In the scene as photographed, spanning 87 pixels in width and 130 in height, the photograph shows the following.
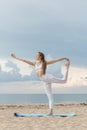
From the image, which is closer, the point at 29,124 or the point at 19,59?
the point at 29,124

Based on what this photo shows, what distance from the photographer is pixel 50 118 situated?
1923 cm

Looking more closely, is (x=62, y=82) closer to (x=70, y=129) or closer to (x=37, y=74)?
(x=37, y=74)

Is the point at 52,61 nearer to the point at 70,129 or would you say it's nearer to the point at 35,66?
the point at 35,66

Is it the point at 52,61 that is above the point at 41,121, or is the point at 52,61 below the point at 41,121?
above

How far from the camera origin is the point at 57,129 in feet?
53.0

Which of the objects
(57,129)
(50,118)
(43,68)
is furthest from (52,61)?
(57,129)

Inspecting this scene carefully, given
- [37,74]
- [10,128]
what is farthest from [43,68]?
[10,128]

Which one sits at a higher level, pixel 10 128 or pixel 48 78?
pixel 48 78

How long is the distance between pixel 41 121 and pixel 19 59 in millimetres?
3021

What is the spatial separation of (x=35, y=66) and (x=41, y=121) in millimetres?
2502

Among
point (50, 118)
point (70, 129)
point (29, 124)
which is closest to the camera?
point (70, 129)

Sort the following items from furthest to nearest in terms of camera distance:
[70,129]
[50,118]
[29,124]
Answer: [50,118], [29,124], [70,129]

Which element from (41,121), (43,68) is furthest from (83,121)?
(43,68)

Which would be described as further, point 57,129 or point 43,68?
point 43,68
